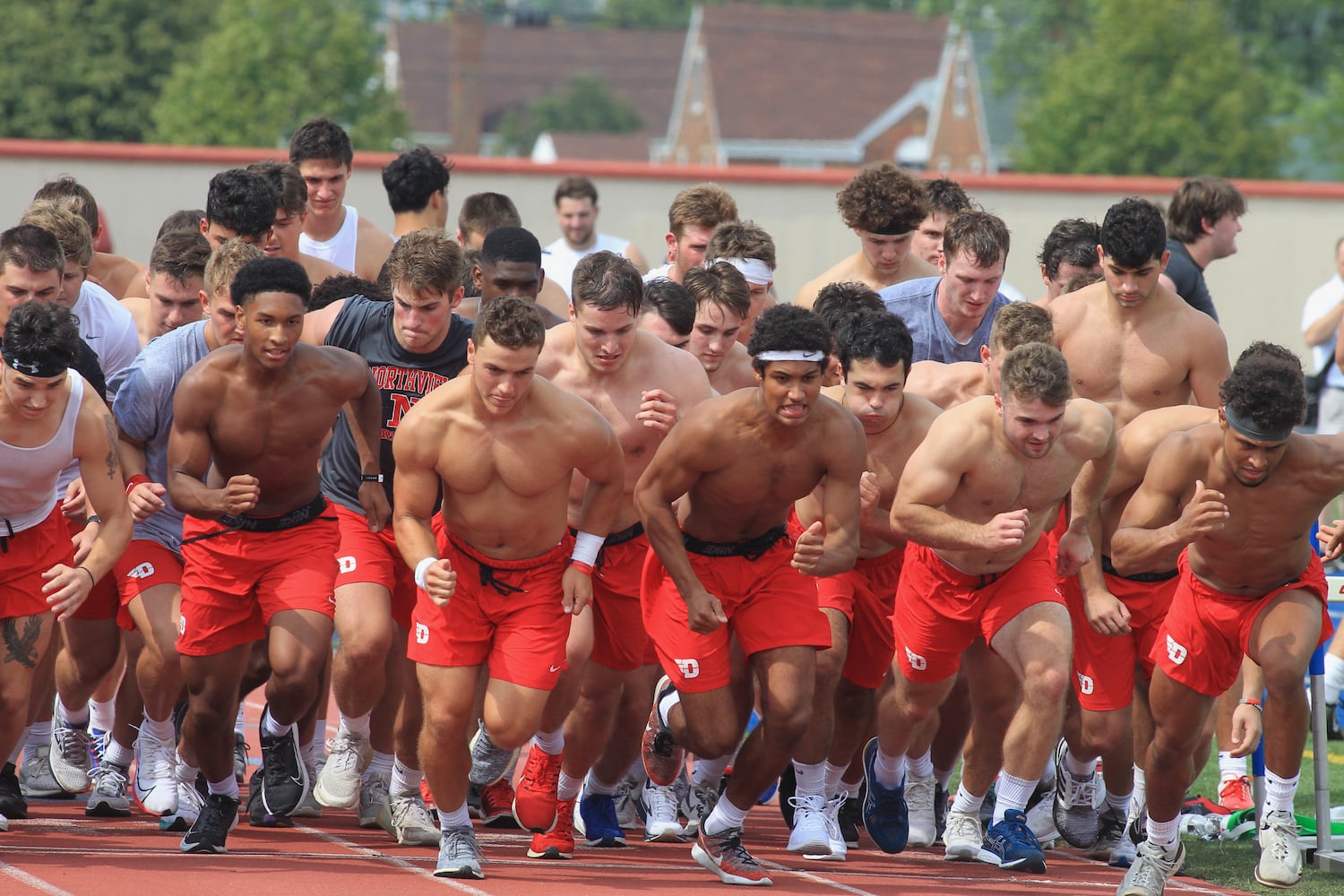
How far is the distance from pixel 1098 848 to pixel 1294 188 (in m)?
14.5

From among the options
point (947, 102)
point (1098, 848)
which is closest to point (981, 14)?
point (947, 102)

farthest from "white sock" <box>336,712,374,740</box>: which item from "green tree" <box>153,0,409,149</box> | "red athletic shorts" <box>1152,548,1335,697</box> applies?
"green tree" <box>153,0,409,149</box>

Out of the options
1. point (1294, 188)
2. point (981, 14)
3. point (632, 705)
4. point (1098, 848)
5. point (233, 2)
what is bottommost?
point (1098, 848)

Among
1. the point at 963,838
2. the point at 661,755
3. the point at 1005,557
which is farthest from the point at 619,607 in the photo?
the point at 963,838

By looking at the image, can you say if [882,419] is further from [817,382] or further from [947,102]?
[947,102]

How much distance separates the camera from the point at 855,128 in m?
65.6

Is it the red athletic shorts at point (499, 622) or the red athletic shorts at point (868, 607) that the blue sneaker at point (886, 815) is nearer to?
the red athletic shorts at point (868, 607)

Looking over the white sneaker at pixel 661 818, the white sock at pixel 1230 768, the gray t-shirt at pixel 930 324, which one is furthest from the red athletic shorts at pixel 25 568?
the white sock at pixel 1230 768

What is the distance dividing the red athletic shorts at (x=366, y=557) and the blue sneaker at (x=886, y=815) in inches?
84.8

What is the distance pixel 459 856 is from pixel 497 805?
1.32m

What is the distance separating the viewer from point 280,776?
7.10 m

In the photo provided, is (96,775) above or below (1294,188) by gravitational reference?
below

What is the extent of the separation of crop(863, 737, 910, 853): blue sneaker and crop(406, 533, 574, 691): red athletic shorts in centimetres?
174

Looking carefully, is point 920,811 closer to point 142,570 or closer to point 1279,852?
point 1279,852
